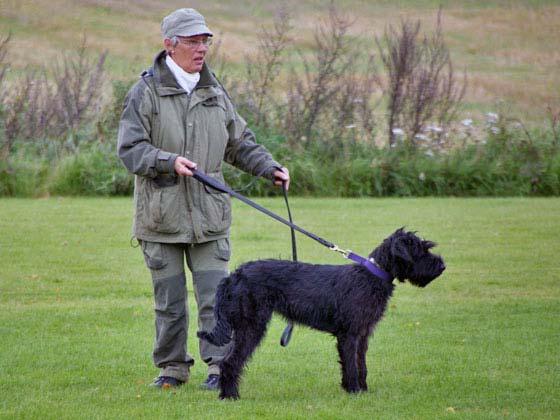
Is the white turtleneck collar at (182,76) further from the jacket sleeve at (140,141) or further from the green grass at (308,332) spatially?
the green grass at (308,332)

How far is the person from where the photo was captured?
621cm

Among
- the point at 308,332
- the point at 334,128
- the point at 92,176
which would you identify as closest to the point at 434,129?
the point at 334,128

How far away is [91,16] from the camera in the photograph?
1277 inches

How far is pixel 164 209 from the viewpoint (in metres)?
6.20

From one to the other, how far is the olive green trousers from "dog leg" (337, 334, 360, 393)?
749 mm

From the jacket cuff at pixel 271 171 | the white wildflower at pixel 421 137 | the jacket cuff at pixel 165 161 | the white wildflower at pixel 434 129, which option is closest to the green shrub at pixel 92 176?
the white wildflower at pixel 421 137

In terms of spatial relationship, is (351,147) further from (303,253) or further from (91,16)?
(91,16)

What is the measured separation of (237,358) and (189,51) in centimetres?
193

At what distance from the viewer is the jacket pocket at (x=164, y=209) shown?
6199 mm

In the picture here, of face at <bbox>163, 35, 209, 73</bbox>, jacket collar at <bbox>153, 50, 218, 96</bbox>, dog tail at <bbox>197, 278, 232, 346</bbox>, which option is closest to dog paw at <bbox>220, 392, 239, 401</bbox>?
dog tail at <bbox>197, 278, 232, 346</bbox>

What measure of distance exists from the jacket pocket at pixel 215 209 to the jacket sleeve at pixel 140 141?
1.16 ft

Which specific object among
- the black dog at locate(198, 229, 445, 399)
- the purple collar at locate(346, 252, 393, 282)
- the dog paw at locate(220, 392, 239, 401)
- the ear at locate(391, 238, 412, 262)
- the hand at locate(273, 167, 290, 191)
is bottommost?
the dog paw at locate(220, 392, 239, 401)

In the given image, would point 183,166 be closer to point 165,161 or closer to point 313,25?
point 165,161

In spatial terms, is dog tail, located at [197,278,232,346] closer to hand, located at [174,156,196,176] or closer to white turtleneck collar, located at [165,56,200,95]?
hand, located at [174,156,196,176]
